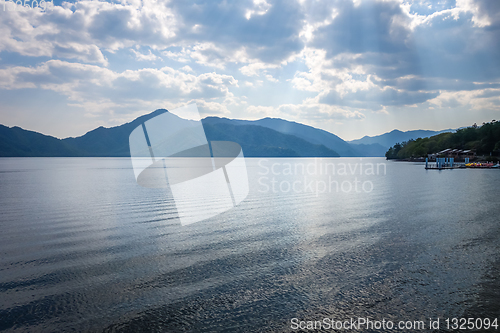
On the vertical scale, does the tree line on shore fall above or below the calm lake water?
above

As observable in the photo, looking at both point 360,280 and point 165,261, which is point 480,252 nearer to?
point 360,280

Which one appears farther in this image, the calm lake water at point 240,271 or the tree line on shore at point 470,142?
the tree line on shore at point 470,142

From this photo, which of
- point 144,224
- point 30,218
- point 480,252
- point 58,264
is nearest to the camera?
point 58,264

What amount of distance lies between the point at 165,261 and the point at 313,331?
595cm

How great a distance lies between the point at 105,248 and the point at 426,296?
11.0 metres

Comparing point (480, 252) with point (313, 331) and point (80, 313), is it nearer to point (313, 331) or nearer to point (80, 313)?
point (313, 331)

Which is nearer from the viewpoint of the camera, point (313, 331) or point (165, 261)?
point (313, 331)

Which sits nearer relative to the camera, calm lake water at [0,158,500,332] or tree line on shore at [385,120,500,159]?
calm lake water at [0,158,500,332]

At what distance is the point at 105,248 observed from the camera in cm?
1245

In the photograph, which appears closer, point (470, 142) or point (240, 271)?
point (240, 271)

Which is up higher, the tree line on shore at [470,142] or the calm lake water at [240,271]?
the tree line on shore at [470,142]


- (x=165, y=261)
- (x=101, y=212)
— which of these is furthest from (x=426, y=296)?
(x=101, y=212)

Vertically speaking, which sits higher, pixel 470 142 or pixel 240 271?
pixel 470 142

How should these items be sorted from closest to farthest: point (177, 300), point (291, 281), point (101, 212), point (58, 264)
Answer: point (177, 300) < point (291, 281) < point (58, 264) < point (101, 212)
